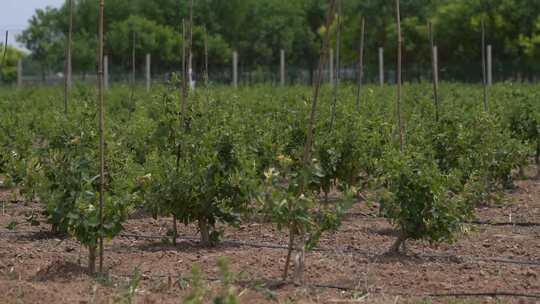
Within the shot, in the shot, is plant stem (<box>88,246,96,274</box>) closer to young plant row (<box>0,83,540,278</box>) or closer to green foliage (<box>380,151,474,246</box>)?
young plant row (<box>0,83,540,278</box>)

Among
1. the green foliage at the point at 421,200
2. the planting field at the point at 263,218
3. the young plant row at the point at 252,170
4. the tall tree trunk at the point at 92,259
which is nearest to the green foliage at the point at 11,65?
the young plant row at the point at 252,170

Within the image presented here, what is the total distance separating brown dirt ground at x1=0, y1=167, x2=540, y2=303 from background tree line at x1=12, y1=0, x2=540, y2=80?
19.5m

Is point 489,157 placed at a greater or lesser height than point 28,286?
greater

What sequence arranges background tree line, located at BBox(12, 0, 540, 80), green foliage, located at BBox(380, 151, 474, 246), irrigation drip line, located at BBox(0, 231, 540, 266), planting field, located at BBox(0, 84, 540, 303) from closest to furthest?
planting field, located at BBox(0, 84, 540, 303) → green foliage, located at BBox(380, 151, 474, 246) → irrigation drip line, located at BBox(0, 231, 540, 266) → background tree line, located at BBox(12, 0, 540, 80)

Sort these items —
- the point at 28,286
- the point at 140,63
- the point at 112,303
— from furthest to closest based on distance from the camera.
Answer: the point at 140,63 → the point at 28,286 → the point at 112,303

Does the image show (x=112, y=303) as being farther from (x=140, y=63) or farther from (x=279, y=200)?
(x=140, y=63)

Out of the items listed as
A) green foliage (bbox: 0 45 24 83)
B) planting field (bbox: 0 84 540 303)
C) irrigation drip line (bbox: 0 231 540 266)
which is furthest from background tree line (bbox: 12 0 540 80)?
irrigation drip line (bbox: 0 231 540 266)

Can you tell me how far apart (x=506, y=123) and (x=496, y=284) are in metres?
6.26

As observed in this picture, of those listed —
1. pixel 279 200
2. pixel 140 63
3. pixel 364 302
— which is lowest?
pixel 364 302

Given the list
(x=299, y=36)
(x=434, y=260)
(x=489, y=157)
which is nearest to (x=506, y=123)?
(x=489, y=157)

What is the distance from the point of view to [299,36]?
129ft

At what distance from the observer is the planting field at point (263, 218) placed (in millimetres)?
5875

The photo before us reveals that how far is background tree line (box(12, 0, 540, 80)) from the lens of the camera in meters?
31.3

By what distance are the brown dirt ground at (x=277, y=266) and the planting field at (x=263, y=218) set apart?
0.02 m
